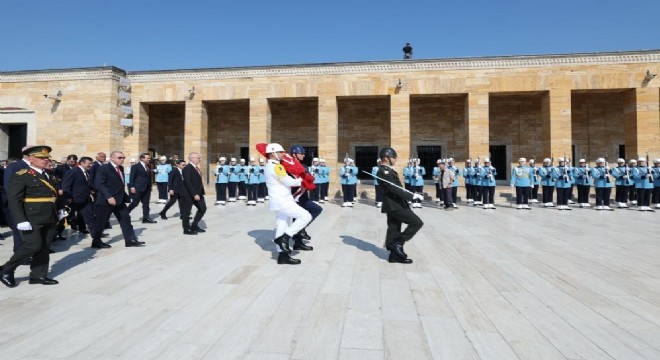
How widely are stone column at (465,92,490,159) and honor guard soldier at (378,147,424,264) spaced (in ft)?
41.3

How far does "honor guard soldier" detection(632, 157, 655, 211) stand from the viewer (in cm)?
1263

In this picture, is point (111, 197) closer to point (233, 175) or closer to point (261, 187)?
point (233, 175)

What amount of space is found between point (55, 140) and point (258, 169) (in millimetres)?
12318

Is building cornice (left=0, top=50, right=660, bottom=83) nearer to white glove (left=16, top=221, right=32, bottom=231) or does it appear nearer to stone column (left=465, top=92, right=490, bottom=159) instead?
stone column (left=465, top=92, right=490, bottom=159)

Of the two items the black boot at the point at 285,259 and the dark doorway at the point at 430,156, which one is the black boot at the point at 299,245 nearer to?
the black boot at the point at 285,259

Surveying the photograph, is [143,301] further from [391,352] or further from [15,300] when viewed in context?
[391,352]

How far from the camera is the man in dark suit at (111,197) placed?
625 centimetres

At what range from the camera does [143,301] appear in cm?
360

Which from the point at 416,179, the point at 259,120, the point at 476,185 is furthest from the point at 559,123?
the point at 259,120

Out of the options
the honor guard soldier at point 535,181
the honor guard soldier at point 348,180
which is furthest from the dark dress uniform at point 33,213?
the honor guard soldier at point 535,181

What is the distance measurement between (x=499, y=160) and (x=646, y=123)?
619cm

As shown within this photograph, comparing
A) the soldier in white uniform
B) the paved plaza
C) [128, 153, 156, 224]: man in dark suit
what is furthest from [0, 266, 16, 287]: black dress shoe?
[128, 153, 156, 224]: man in dark suit

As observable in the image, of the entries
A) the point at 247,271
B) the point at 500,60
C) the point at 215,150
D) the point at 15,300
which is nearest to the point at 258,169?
the point at 215,150

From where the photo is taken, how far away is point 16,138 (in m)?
19.9
